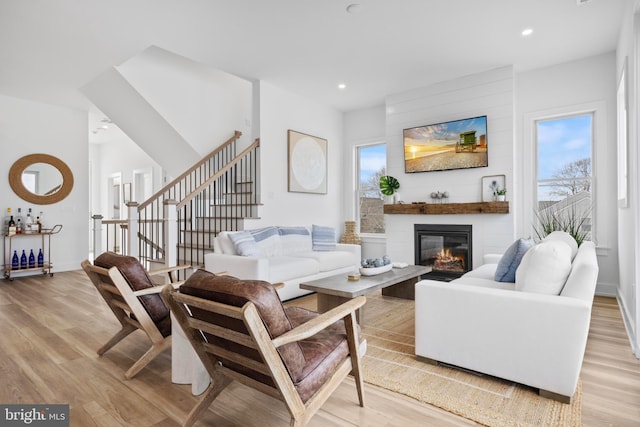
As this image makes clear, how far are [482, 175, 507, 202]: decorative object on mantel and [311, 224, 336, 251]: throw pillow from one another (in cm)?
221

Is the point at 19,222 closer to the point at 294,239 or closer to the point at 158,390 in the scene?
the point at 294,239

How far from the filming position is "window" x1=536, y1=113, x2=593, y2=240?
4.36 m

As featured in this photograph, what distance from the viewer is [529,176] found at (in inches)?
184

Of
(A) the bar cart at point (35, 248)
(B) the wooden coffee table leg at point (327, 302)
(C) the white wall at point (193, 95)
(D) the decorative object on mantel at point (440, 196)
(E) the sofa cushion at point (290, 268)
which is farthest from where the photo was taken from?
(A) the bar cart at point (35, 248)

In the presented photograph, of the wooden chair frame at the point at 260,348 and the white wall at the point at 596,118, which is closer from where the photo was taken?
the wooden chair frame at the point at 260,348

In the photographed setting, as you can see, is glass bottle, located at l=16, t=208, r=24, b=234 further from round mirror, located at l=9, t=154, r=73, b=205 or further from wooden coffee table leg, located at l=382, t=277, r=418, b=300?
wooden coffee table leg, located at l=382, t=277, r=418, b=300

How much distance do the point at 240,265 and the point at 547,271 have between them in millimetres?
2672

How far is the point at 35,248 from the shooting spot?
5.89 meters

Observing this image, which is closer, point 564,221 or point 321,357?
point 321,357

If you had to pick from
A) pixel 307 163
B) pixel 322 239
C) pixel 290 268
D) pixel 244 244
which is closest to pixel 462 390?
pixel 290 268

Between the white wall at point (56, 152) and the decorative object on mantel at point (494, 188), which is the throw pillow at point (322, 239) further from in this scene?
the white wall at point (56, 152)

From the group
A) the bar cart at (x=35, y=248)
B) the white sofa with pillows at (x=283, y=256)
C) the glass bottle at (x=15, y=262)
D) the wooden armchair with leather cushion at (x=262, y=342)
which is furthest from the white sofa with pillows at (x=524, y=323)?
the glass bottle at (x=15, y=262)

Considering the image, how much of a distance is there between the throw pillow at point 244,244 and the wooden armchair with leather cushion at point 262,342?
2185 millimetres

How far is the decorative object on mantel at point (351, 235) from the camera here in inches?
253
